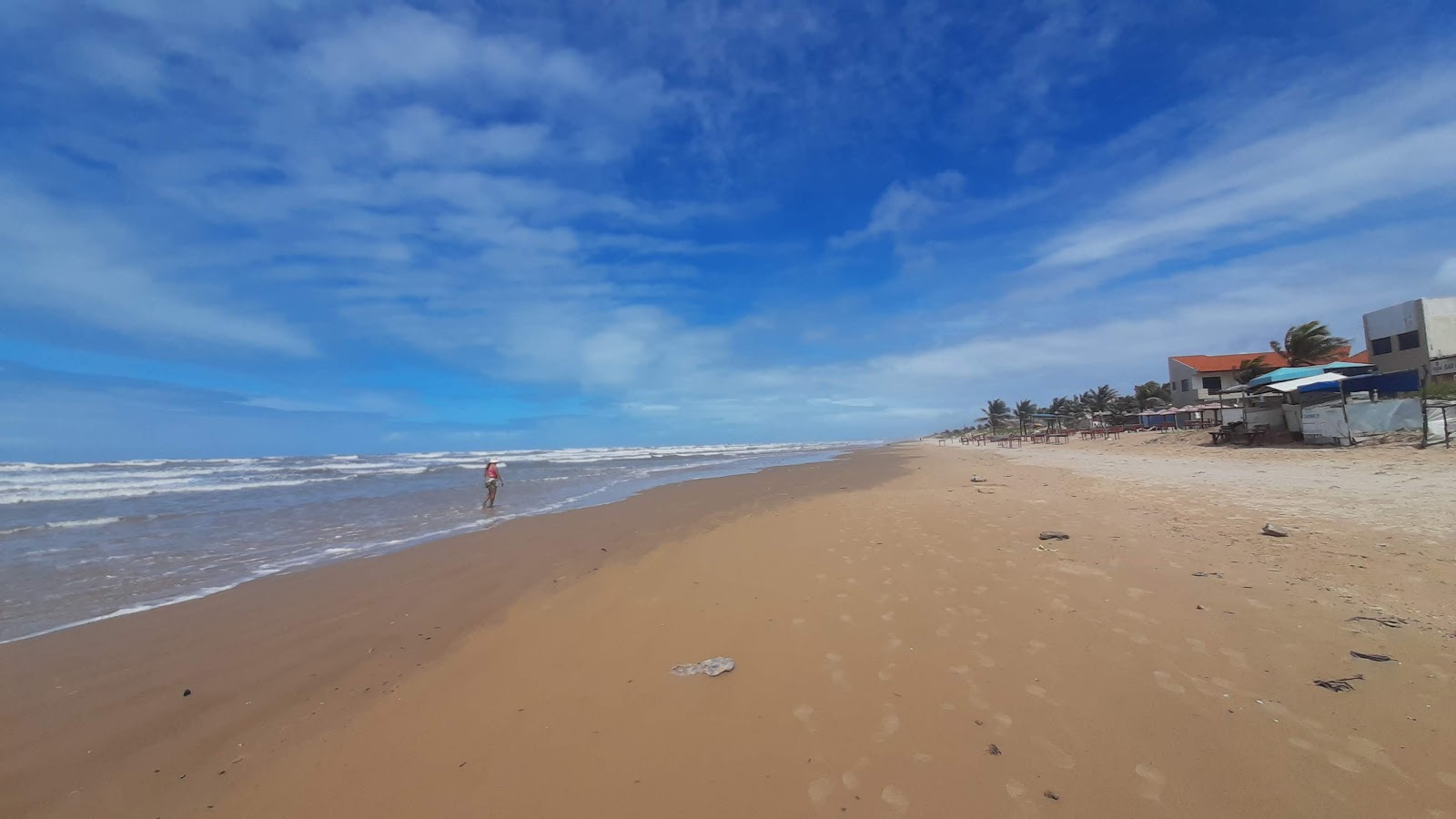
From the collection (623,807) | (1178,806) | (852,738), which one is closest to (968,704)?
(852,738)

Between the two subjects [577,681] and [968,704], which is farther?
[577,681]

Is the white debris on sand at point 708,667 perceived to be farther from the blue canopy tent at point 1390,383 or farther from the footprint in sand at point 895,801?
the blue canopy tent at point 1390,383

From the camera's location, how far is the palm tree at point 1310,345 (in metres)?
35.0

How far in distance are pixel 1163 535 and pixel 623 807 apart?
26.0 ft

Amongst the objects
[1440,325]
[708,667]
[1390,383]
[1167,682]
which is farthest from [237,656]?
[1440,325]

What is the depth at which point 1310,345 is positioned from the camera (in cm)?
3528

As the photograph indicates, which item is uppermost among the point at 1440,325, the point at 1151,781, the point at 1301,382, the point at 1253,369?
the point at 1440,325

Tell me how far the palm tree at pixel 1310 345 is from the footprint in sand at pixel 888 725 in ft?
152

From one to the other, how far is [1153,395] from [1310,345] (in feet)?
46.8

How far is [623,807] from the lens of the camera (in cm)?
288

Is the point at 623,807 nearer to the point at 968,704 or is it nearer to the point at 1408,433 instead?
the point at 968,704

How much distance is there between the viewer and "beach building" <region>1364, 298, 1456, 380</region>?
2697 centimetres

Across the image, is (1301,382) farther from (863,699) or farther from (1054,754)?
(863,699)

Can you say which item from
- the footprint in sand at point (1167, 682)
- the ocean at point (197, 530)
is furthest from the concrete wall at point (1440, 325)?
the footprint in sand at point (1167, 682)
